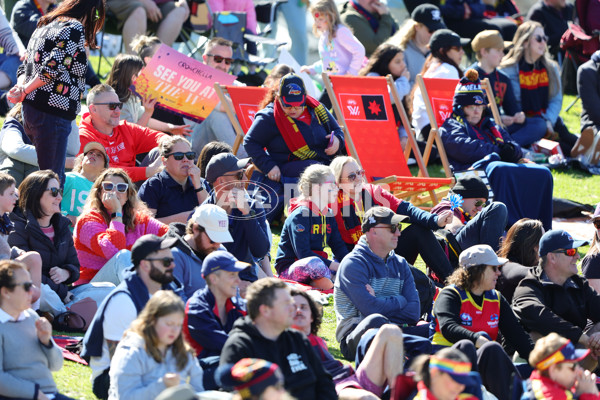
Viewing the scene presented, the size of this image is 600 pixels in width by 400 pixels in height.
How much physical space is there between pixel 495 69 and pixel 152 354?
8135 mm

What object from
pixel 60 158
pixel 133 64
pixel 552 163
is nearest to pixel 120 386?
pixel 60 158

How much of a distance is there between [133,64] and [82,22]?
6.46ft

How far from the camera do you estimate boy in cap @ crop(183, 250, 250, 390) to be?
5.87 meters

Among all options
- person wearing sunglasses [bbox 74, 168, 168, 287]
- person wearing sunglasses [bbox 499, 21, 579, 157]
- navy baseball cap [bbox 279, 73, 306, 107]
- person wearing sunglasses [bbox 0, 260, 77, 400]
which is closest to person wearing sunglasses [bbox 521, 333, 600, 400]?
person wearing sunglasses [bbox 0, 260, 77, 400]

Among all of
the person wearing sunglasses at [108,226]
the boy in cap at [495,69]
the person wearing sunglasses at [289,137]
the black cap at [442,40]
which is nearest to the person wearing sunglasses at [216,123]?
the person wearing sunglasses at [289,137]

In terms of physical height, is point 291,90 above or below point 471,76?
above

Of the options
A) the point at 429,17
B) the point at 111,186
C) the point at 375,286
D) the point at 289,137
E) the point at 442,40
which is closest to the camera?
the point at 375,286

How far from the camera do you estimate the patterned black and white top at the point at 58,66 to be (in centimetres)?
762

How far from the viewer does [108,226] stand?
745cm

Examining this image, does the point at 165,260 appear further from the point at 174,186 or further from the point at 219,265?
the point at 174,186

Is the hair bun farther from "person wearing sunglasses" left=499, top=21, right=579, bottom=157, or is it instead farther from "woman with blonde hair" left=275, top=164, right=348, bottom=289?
"woman with blonde hair" left=275, top=164, right=348, bottom=289

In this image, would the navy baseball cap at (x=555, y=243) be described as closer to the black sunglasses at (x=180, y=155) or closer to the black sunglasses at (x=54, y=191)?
the black sunglasses at (x=180, y=155)

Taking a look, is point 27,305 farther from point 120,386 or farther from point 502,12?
point 502,12

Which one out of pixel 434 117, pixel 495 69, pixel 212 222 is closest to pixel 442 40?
pixel 495 69
